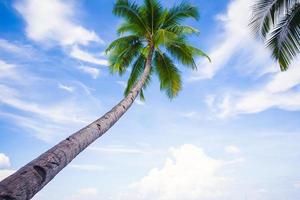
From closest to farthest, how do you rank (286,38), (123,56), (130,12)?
(286,38) < (130,12) < (123,56)

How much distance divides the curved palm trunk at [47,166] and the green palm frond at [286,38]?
6.00 metres

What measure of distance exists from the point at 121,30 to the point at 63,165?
28.3ft

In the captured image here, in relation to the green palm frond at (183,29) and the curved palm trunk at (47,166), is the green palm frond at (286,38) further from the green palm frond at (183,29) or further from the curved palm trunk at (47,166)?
the curved palm trunk at (47,166)

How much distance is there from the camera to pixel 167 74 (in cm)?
1217

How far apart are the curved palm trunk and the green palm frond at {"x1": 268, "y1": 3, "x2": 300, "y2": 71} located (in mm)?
6001

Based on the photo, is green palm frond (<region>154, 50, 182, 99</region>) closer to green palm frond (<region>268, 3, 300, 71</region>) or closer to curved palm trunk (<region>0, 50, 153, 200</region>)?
green palm frond (<region>268, 3, 300, 71</region>)

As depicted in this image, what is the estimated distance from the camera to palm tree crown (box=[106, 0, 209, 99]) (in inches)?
429

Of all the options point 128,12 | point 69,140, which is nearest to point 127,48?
point 128,12

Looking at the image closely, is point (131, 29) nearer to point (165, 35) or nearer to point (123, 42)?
point (123, 42)

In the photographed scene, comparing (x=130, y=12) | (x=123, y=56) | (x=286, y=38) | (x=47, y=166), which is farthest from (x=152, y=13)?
(x=47, y=166)

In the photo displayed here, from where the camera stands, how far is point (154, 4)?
11.3 metres

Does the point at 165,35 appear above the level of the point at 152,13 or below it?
below

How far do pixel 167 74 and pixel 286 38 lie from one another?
5049 millimetres

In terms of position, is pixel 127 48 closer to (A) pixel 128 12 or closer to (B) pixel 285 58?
(A) pixel 128 12
